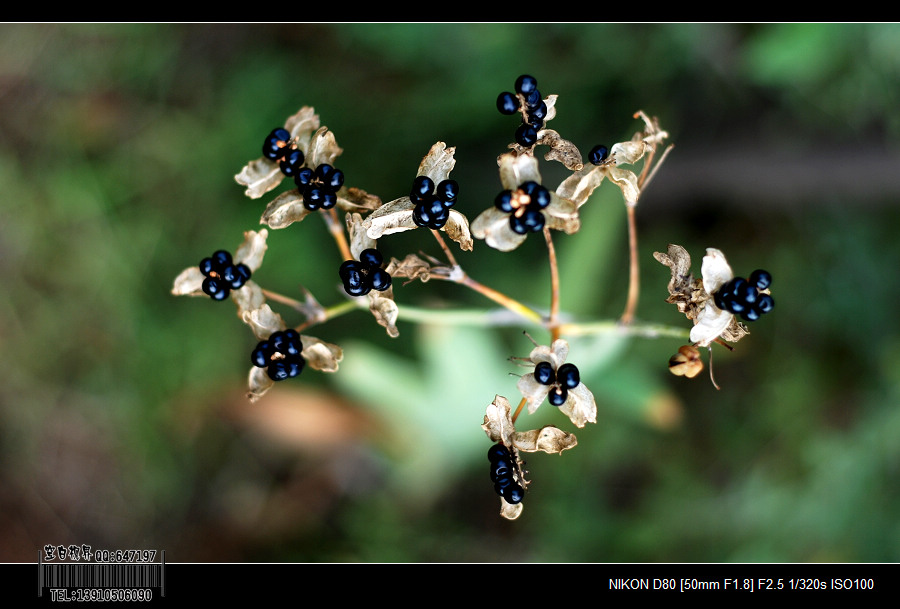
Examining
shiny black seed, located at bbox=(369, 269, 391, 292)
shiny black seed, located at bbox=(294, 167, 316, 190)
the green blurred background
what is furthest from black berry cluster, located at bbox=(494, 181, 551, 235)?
the green blurred background

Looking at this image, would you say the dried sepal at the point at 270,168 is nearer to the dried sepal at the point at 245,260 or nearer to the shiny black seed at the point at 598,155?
the dried sepal at the point at 245,260

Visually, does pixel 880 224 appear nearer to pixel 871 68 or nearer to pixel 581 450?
pixel 871 68

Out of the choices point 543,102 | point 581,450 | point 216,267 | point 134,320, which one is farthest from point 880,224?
point 134,320

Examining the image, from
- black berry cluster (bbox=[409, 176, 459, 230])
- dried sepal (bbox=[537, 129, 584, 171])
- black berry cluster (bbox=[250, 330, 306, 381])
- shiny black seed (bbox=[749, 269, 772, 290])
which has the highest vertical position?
dried sepal (bbox=[537, 129, 584, 171])

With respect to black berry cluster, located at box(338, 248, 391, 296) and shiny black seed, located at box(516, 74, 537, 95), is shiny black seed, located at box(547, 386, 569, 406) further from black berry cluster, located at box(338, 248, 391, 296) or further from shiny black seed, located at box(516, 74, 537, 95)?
shiny black seed, located at box(516, 74, 537, 95)

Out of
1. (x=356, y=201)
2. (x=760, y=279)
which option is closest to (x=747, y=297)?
(x=760, y=279)

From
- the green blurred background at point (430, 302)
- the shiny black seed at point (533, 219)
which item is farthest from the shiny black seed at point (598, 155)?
the green blurred background at point (430, 302)
